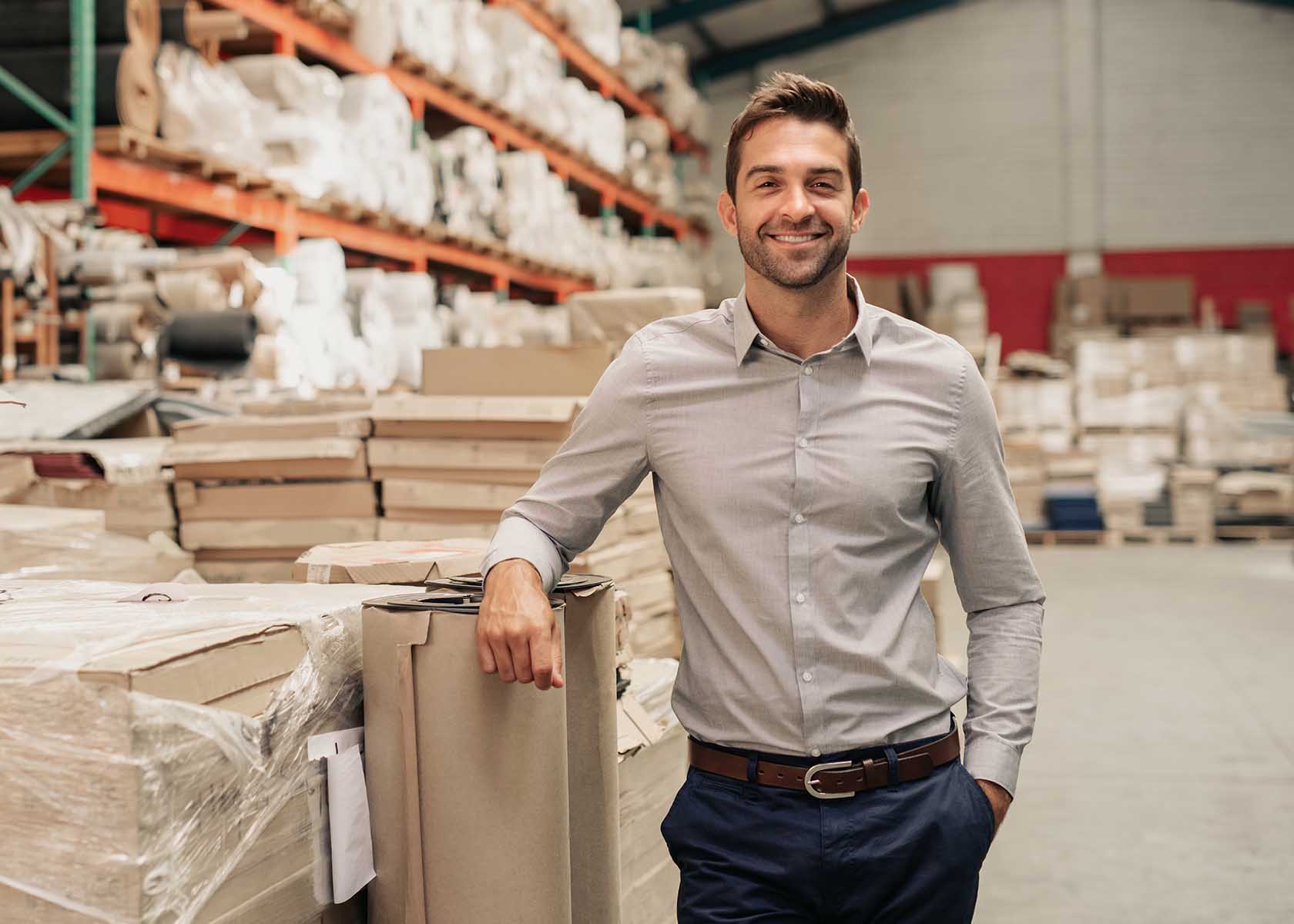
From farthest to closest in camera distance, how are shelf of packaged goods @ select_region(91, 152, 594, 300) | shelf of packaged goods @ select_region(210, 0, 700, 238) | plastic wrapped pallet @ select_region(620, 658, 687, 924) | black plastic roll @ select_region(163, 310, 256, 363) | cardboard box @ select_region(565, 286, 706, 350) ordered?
1. shelf of packaged goods @ select_region(210, 0, 700, 238)
2. shelf of packaged goods @ select_region(91, 152, 594, 300)
3. black plastic roll @ select_region(163, 310, 256, 363)
4. cardboard box @ select_region(565, 286, 706, 350)
5. plastic wrapped pallet @ select_region(620, 658, 687, 924)

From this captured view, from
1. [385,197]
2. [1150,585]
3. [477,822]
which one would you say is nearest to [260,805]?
[477,822]

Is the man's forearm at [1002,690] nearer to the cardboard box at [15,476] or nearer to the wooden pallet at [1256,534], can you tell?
the cardboard box at [15,476]

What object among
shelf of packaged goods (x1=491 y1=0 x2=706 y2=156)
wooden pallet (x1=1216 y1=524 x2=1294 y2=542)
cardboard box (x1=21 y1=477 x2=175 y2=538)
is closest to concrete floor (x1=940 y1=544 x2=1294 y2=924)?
cardboard box (x1=21 y1=477 x2=175 y2=538)

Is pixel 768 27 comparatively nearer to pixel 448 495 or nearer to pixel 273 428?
pixel 273 428

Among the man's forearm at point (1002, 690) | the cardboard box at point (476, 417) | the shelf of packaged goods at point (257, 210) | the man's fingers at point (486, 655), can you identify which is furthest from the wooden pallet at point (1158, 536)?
the man's fingers at point (486, 655)

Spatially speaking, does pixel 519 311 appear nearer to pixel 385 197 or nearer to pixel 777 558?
pixel 385 197

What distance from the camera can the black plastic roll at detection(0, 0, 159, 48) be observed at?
5.38 meters

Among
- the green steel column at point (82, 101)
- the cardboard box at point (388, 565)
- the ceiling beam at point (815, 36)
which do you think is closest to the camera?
the cardboard box at point (388, 565)

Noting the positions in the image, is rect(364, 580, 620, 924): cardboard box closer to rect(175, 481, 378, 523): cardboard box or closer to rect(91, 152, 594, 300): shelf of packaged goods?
rect(175, 481, 378, 523): cardboard box

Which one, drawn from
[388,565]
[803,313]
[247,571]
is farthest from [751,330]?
[247,571]

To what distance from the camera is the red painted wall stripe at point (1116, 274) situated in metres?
16.5

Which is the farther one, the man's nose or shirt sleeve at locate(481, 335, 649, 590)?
shirt sleeve at locate(481, 335, 649, 590)

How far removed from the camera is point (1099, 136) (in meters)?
17.0

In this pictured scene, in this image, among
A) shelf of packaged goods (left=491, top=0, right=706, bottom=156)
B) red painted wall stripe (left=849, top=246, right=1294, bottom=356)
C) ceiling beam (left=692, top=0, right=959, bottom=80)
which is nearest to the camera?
shelf of packaged goods (left=491, top=0, right=706, bottom=156)
